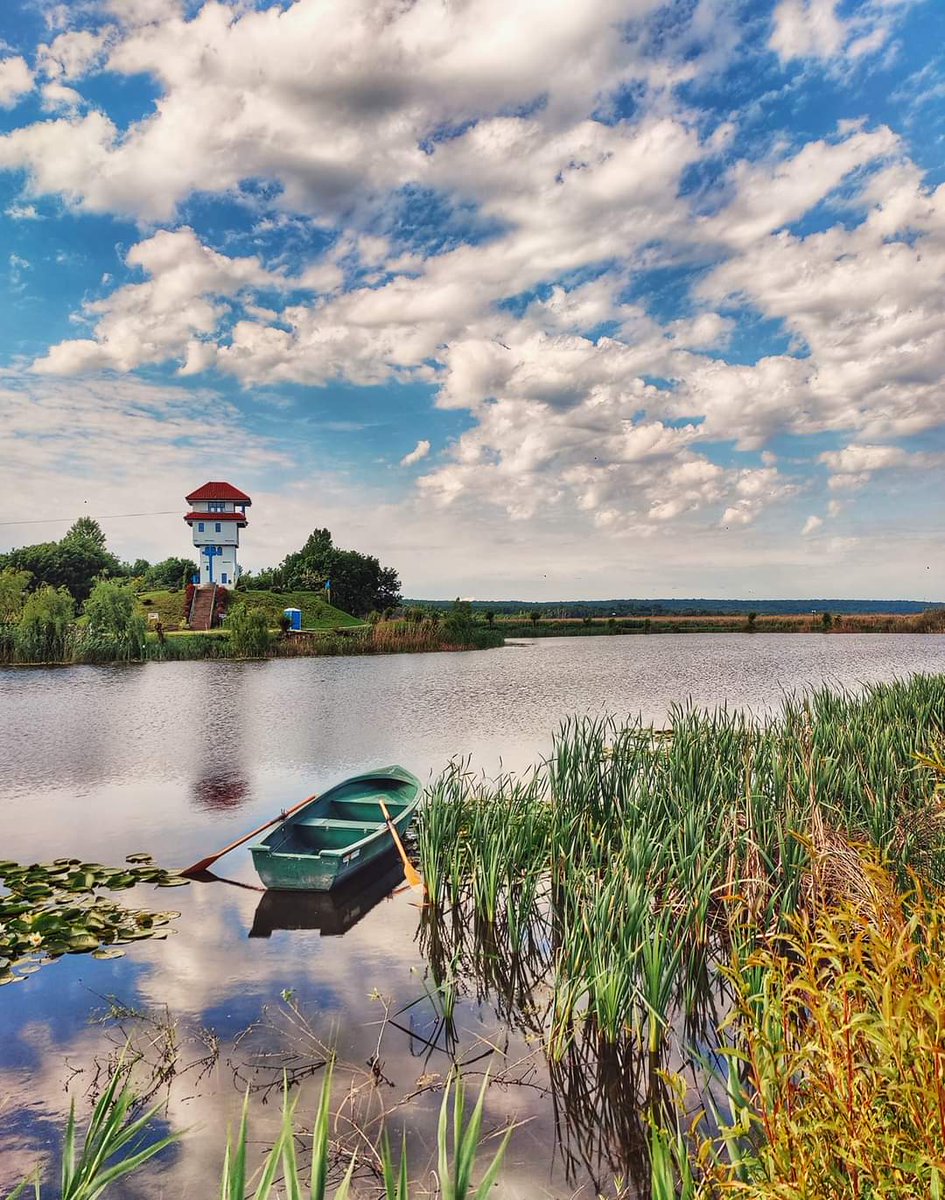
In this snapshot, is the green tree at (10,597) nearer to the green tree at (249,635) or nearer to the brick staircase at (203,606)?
the brick staircase at (203,606)

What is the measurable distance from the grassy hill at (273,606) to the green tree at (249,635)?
791 centimetres

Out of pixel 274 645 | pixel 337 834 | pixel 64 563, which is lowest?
pixel 337 834

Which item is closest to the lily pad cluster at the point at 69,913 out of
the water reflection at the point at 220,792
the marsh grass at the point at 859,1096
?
the water reflection at the point at 220,792

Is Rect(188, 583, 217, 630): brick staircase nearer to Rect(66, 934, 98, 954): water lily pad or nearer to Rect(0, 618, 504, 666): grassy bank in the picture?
Rect(0, 618, 504, 666): grassy bank

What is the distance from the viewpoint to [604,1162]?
14.3ft

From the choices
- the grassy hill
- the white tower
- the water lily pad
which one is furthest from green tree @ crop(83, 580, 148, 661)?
the water lily pad

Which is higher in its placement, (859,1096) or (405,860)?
(859,1096)

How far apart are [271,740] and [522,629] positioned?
48.9 metres

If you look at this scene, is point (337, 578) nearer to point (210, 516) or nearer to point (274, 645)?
point (210, 516)

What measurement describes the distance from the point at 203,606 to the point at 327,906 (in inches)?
1754

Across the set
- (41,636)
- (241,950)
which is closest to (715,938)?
(241,950)

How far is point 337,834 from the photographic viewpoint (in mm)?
10070

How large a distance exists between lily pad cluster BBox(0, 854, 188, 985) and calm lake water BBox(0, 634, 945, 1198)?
23cm

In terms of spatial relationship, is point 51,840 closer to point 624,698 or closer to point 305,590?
point 624,698
